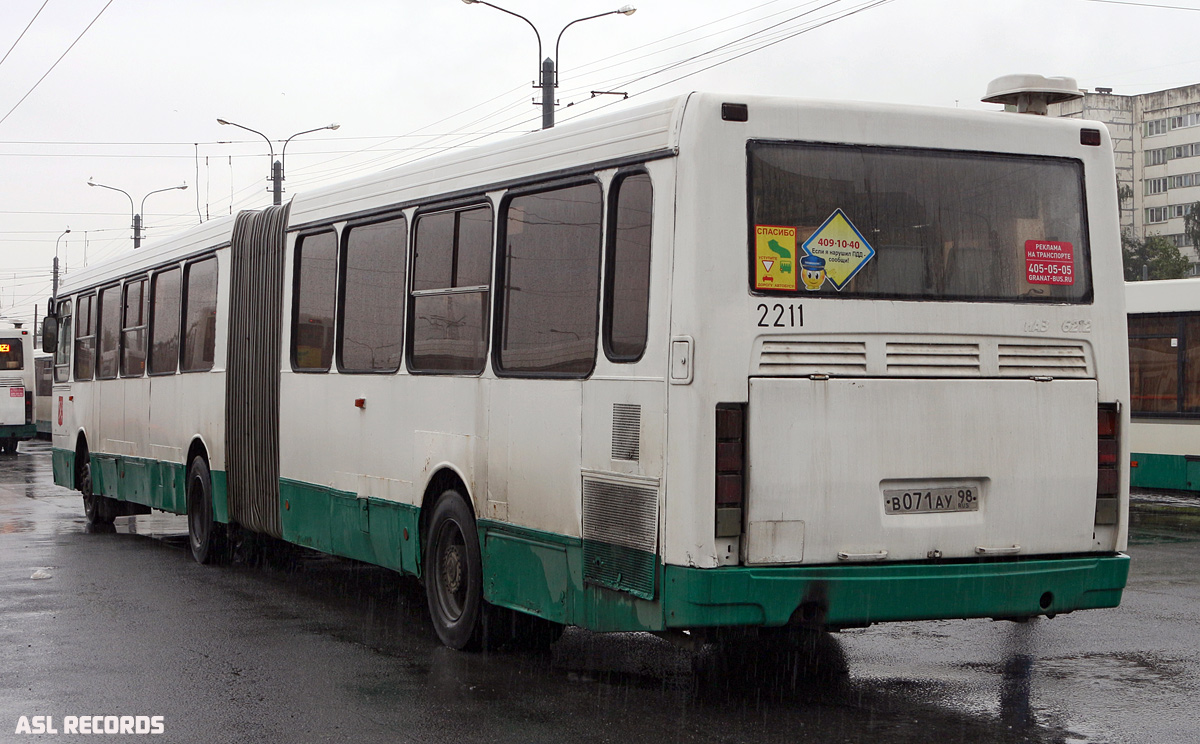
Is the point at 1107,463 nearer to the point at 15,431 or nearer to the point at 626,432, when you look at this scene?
the point at 626,432

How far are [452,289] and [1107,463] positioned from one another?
3.76 metres

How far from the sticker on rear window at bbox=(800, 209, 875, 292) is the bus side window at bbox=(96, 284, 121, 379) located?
10.7m

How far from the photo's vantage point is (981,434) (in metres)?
6.79

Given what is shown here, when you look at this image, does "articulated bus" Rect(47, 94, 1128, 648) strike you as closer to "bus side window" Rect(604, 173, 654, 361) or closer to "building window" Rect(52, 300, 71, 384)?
"bus side window" Rect(604, 173, 654, 361)

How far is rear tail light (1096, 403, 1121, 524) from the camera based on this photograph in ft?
23.1

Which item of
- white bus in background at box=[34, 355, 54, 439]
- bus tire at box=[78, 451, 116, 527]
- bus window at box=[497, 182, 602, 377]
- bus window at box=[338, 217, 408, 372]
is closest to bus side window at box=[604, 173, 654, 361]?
bus window at box=[497, 182, 602, 377]

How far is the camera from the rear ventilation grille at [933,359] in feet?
22.0

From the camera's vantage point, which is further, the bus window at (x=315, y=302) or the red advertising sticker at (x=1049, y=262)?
the bus window at (x=315, y=302)

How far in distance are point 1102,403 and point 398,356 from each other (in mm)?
4273

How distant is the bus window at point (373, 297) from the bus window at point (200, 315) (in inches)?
124

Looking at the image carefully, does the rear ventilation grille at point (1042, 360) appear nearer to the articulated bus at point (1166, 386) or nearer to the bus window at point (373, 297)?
the bus window at point (373, 297)

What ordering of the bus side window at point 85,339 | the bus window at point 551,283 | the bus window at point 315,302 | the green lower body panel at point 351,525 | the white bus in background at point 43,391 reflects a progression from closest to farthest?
the bus window at point 551,283
the green lower body panel at point 351,525
the bus window at point 315,302
the bus side window at point 85,339
the white bus in background at point 43,391

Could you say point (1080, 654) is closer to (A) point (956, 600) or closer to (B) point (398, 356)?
(A) point (956, 600)

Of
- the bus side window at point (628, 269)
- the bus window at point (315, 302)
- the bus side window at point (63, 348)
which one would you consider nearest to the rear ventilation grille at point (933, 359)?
the bus side window at point (628, 269)
